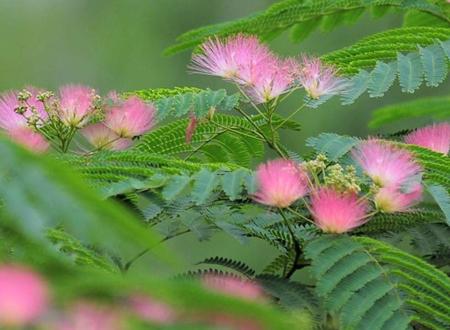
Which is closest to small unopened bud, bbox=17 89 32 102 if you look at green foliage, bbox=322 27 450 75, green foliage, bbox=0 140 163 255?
green foliage, bbox=322 27 450 75

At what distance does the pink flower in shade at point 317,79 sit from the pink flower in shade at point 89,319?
2.97 feet

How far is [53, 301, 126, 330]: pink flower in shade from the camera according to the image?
516mm

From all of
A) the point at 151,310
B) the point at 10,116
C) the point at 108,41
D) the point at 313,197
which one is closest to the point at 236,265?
the point at 313,197

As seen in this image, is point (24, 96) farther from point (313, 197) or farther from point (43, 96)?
point (313, 197)

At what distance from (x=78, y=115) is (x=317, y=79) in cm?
31

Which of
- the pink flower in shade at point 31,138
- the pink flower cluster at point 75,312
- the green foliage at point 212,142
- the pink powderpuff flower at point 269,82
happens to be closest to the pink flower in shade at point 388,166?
the pink powderpuff flower at point 269,82

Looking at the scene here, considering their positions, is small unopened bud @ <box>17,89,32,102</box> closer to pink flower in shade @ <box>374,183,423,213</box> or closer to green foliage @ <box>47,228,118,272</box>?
green foliage @ <box>47,228,118,272</box>

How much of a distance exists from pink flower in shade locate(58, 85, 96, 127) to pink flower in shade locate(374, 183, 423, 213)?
1.30 ft

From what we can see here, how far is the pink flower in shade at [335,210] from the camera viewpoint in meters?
1.16

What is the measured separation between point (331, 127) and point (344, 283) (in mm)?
5552

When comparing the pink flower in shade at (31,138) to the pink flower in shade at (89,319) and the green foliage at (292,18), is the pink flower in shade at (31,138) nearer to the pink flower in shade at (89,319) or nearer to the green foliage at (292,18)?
the green foliage at (292,18)

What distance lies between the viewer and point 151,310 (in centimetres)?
56

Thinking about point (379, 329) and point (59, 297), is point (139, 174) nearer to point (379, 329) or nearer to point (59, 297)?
point (379, 329)

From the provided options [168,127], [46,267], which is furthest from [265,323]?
[168,127]
